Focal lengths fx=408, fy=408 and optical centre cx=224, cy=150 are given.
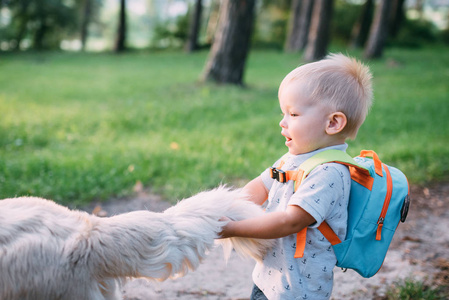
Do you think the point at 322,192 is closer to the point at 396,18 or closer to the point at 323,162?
the point at 323,162

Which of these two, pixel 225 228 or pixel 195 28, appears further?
pixel 195 28

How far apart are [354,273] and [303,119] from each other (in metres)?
1.75

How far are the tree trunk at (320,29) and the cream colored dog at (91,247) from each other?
13881 millimetres

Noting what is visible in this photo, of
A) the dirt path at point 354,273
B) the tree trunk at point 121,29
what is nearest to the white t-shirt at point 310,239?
the dirt path at point 354,273

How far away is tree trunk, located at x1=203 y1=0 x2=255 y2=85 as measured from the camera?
9055 mm

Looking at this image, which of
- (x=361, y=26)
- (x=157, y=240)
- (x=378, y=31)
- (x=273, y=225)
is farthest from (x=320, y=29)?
(x=157, y=240)

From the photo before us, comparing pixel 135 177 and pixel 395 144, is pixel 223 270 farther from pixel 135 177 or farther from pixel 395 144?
pixel 395 144

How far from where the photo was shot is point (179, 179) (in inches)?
175

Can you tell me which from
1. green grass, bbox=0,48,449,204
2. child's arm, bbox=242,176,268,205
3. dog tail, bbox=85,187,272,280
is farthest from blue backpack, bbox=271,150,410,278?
green grass, bbox=0,48,449,204

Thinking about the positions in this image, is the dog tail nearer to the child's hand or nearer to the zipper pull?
the child's hand

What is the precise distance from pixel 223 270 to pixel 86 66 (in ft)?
49.6

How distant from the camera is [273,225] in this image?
5.65 ft

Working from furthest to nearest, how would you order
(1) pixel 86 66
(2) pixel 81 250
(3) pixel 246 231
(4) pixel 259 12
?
(4) pixel 259 12, (1) pixel 86 66, (3) pixel 246 231, (2) pixel 81 250

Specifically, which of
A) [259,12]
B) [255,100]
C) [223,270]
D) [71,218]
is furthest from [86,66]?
[259,12]
